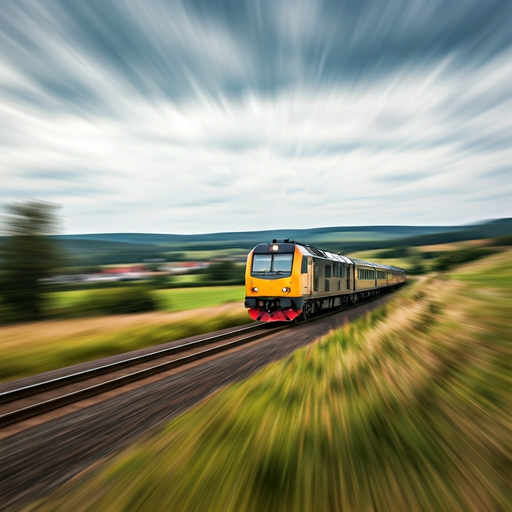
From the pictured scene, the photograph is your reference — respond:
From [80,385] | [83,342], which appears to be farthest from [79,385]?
[83,342]

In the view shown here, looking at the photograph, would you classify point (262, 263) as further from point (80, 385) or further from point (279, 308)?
point (80, 385)

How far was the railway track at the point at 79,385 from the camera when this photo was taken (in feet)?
20.3

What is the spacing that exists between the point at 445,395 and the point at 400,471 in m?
1.77

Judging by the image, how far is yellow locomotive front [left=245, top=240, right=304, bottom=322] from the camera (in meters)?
15.1

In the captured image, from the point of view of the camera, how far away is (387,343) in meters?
7.96

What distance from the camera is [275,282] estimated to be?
602 inches

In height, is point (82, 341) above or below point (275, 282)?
below

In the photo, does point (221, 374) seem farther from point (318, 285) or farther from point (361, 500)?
point (318, 285)

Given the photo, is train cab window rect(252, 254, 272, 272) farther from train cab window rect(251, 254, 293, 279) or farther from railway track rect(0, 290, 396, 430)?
railway track rect(0, 290, 396, 430)

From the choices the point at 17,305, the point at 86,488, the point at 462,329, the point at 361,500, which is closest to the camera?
the point at 361,500

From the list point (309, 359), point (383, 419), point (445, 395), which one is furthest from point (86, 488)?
point (309, 359)

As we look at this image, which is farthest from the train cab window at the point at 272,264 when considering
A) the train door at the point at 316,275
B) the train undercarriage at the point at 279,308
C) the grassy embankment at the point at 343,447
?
the grassy embankment at the point at 343,447

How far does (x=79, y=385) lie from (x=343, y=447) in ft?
21.5

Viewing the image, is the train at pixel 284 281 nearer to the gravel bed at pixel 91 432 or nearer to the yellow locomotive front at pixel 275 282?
the yellow locomotive front at pixel 275 282
